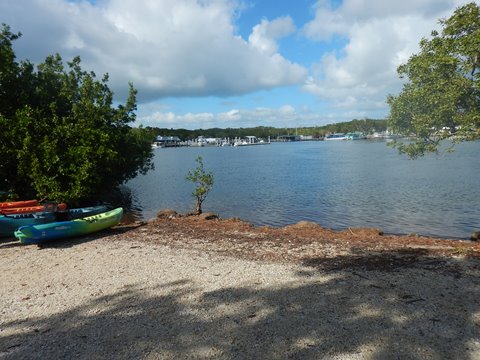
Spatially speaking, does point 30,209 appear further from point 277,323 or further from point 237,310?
point 277,323

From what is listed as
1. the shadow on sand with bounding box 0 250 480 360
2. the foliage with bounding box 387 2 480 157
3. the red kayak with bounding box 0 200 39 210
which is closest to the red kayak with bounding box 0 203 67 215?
the red kayak with bounding box 0 200 39 210

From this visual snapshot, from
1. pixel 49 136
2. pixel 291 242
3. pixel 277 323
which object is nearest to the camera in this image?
pixel 277 323

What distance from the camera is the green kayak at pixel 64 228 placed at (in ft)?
35.4

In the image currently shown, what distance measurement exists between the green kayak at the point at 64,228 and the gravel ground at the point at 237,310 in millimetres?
1781

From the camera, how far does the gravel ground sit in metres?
4.76

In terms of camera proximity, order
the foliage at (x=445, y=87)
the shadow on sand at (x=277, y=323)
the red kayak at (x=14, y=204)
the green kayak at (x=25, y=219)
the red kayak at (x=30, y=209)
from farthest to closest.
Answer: the red kayak at (x=14, y=204)
the red kayak at (x=30, y=209)
the green kayak at (x=25, y=219)
the foliage at (x=445, y=87)
the shadow on sand at (x=277, y=323)

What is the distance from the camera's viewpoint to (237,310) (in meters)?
5.91

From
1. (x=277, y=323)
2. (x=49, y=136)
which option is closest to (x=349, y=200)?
(x=49, y=136)

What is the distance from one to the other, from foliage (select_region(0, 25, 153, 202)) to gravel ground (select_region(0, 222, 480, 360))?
764cm

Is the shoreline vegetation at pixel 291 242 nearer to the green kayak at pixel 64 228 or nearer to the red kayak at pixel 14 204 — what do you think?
the green kayak at pixel 64 228

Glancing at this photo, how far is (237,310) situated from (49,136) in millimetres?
14640

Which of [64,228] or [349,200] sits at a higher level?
[64,228]

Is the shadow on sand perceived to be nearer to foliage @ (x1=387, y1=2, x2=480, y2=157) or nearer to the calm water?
foliage @ (x1=387, y1=2, x2=480, y2=157)

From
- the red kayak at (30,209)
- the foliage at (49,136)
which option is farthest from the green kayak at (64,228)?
the foliage at (49,136)
